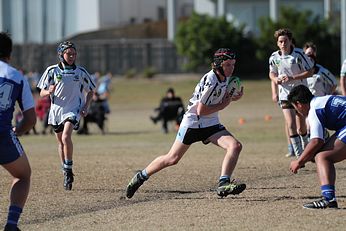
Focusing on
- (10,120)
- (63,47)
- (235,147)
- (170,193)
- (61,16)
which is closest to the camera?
(10,120)

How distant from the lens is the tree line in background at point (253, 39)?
56094 mm

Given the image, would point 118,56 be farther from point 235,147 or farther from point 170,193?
point 235,147

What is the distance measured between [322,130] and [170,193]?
127 inches

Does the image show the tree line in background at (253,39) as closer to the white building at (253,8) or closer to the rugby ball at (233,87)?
the white building at (253,8)

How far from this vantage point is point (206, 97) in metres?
12.1

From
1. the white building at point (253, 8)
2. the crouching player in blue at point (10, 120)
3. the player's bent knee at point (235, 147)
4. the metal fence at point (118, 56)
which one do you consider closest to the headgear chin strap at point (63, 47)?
the player's bent knee at point (235, 147)

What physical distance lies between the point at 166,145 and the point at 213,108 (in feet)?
37.1

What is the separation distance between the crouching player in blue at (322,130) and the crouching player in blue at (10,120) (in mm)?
3041

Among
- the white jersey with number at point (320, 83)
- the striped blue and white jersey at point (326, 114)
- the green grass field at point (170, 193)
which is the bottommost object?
the green grass field at point (170, 193)

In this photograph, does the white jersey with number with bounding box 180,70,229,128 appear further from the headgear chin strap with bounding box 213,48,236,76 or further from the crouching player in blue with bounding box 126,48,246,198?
the headgear chin strap with bounding box 213,48,236,76

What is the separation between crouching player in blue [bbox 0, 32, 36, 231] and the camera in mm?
9219

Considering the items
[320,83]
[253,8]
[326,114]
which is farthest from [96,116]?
[253,8]

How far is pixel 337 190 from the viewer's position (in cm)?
1276

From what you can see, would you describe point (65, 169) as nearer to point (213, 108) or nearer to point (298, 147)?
point (213, 108)
